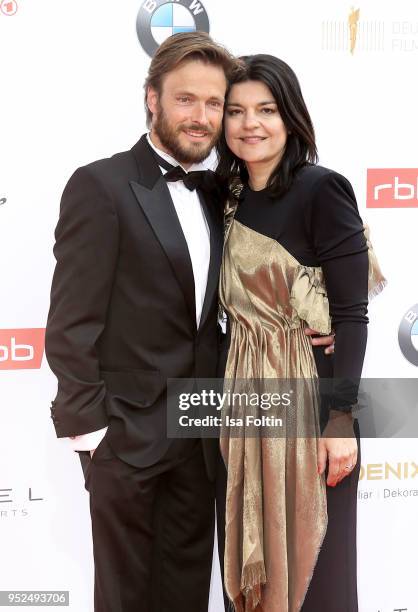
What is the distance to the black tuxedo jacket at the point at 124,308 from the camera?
1.57 meters

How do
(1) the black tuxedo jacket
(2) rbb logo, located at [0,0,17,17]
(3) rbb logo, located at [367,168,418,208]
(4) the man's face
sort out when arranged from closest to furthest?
(1) the black tuxedo jacket < (4) the man's face < (2) rbb logo, located at [0,0,17,17] < (3) rbb logo, located at [367,168,418,208]

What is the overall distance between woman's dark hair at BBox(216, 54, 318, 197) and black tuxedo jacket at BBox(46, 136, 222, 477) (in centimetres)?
26

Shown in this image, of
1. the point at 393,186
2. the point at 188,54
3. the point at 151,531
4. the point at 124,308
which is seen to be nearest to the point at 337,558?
the point at 151,531

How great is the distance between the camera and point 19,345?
219 cm

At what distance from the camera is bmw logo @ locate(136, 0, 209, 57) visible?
6.64ft

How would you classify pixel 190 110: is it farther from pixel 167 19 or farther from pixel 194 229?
pixel 167 19

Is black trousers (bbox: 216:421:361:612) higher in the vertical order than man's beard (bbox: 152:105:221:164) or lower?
lower

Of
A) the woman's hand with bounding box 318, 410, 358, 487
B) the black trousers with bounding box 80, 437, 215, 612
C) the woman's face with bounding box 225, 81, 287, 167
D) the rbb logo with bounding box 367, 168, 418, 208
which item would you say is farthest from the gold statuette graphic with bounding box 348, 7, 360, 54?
the black trousers with bounding box 80, 437, 215, 612

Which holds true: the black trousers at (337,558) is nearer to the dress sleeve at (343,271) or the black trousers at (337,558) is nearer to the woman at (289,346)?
the woman at (289,346)

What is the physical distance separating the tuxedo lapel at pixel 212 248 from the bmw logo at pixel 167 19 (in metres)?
0.61

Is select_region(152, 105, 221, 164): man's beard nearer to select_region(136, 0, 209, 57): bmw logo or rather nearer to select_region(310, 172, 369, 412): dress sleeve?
select_region(310, 172, 369, 412): dress sleeve

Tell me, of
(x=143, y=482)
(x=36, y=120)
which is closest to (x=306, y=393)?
(x=143, y=482)

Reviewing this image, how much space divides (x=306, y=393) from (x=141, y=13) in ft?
4.22

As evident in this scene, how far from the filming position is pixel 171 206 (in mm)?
1651
